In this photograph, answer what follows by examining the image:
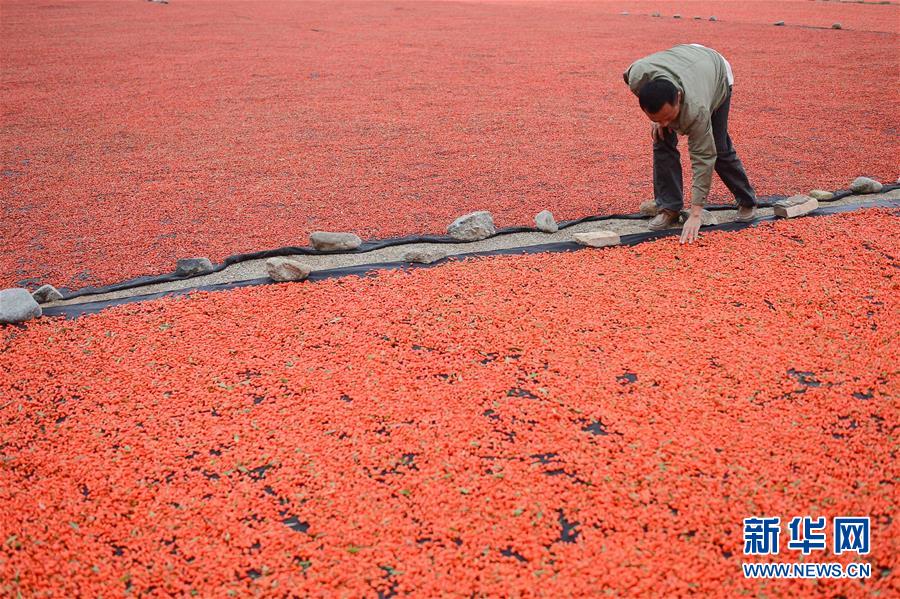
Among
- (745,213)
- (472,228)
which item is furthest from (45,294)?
(745,213)

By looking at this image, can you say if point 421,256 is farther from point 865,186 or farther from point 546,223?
point 865,186

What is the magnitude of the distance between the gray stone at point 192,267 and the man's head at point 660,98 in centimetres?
256

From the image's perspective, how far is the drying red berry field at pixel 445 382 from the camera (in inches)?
71.7

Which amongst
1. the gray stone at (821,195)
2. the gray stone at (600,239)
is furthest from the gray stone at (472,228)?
the gray stone at (821,195)

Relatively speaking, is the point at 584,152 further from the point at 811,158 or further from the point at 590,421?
the point at 590,421

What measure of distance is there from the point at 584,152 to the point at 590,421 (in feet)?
13.0

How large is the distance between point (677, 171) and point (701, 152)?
476 mm

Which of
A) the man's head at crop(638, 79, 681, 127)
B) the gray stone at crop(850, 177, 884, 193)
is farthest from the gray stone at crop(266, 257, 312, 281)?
the gray stone at crop(850, 177, 884, 193)

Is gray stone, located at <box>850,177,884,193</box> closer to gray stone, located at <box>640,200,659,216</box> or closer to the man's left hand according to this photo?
gray stone, located at <box>640,200,659,216</box>

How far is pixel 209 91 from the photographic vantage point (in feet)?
26.5

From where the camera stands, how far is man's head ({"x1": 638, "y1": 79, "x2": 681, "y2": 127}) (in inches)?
129

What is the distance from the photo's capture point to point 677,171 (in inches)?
160

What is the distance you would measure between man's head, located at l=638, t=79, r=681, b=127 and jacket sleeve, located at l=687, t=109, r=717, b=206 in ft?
0.71

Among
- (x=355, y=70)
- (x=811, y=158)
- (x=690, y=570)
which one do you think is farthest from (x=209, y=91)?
(x=690, y=570)
